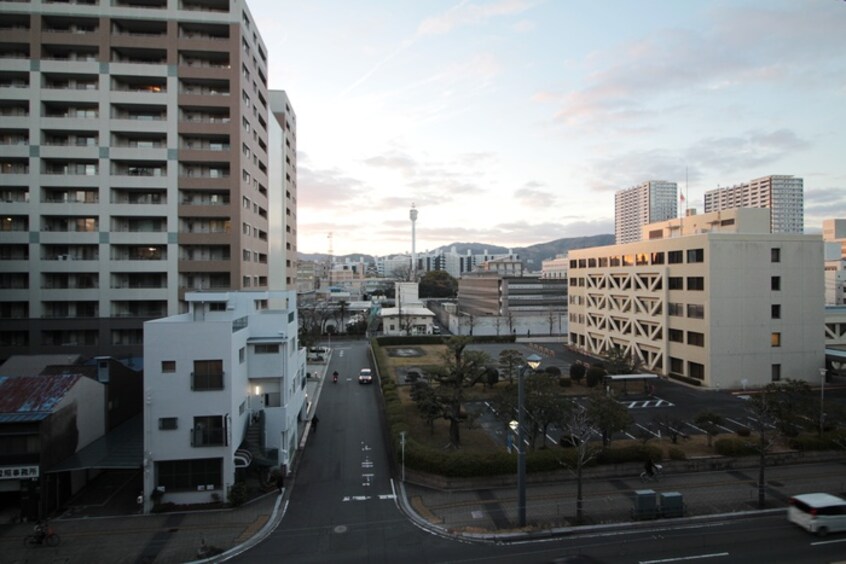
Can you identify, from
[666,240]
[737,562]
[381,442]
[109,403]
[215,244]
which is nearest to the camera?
[737,562]

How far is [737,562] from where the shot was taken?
46.6 ft

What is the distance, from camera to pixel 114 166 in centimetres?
3766

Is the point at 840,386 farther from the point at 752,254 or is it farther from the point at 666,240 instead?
the point at 666,240

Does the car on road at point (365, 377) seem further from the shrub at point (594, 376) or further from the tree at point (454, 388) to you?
the shrub at point (594, 376)

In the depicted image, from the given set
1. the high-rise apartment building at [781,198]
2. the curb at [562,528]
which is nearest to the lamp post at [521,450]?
the curb at [562,528]

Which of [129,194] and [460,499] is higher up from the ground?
[129,194]

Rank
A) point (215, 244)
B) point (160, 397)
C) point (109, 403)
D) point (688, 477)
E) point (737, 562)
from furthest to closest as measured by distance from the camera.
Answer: point (215, 244) < point (109, 403) < point (688, 477) < point (160, 397) < point (737, 562)

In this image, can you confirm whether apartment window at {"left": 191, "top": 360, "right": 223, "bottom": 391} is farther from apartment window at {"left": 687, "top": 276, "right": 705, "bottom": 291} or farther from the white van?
apartment window at {"left": 687, "top": 276, "right": 705, "bottom": 291}

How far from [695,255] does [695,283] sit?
228 centimetres

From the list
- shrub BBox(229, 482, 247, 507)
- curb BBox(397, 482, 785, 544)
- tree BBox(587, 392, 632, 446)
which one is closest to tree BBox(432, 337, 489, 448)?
tree BBox(587, 392, 632, 446)

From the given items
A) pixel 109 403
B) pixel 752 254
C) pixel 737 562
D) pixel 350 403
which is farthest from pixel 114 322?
pixel 752 254

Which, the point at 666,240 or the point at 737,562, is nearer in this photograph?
the point at 737,562

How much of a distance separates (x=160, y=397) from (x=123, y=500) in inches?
192

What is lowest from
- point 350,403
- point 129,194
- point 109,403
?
point 350,403
